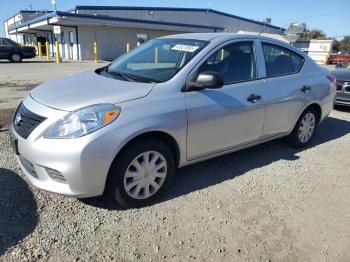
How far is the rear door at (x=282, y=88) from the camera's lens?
4266 mm

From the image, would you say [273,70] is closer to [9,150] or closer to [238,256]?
[238,256]

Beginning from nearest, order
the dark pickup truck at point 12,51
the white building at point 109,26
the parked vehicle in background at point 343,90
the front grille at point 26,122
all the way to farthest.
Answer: the front grille at point 26,122 < the parked vehicle in background at point 343,90 < the dark pickup truck at point 12,51 < the white building at point 109,26

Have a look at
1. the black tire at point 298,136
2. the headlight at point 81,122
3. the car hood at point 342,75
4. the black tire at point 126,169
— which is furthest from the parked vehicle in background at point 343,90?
the headlight at point 81,122

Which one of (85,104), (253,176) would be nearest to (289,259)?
(253,176)

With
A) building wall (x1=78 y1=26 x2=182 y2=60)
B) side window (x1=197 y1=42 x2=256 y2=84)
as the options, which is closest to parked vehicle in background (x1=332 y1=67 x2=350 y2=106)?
side window (x1=197 y1=42 x2=256 y2=84)

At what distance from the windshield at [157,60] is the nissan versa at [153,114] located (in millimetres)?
14

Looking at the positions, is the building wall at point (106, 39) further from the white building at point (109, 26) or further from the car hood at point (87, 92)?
the car hood at point (87, 92)

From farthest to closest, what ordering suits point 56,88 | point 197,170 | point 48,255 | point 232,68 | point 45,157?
point 197,170 → point 232,68 → point 56,88 → point 45,157 → point 48,255

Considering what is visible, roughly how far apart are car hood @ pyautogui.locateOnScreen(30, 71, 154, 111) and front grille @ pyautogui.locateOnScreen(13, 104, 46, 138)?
0.16 m

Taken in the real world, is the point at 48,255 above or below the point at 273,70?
below

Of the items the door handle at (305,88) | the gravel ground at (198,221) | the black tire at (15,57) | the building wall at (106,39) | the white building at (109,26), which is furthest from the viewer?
the building wall at (106,39)

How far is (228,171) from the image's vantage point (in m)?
4.23

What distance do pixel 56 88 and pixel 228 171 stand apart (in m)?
2.33

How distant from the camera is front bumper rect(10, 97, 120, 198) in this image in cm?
272
